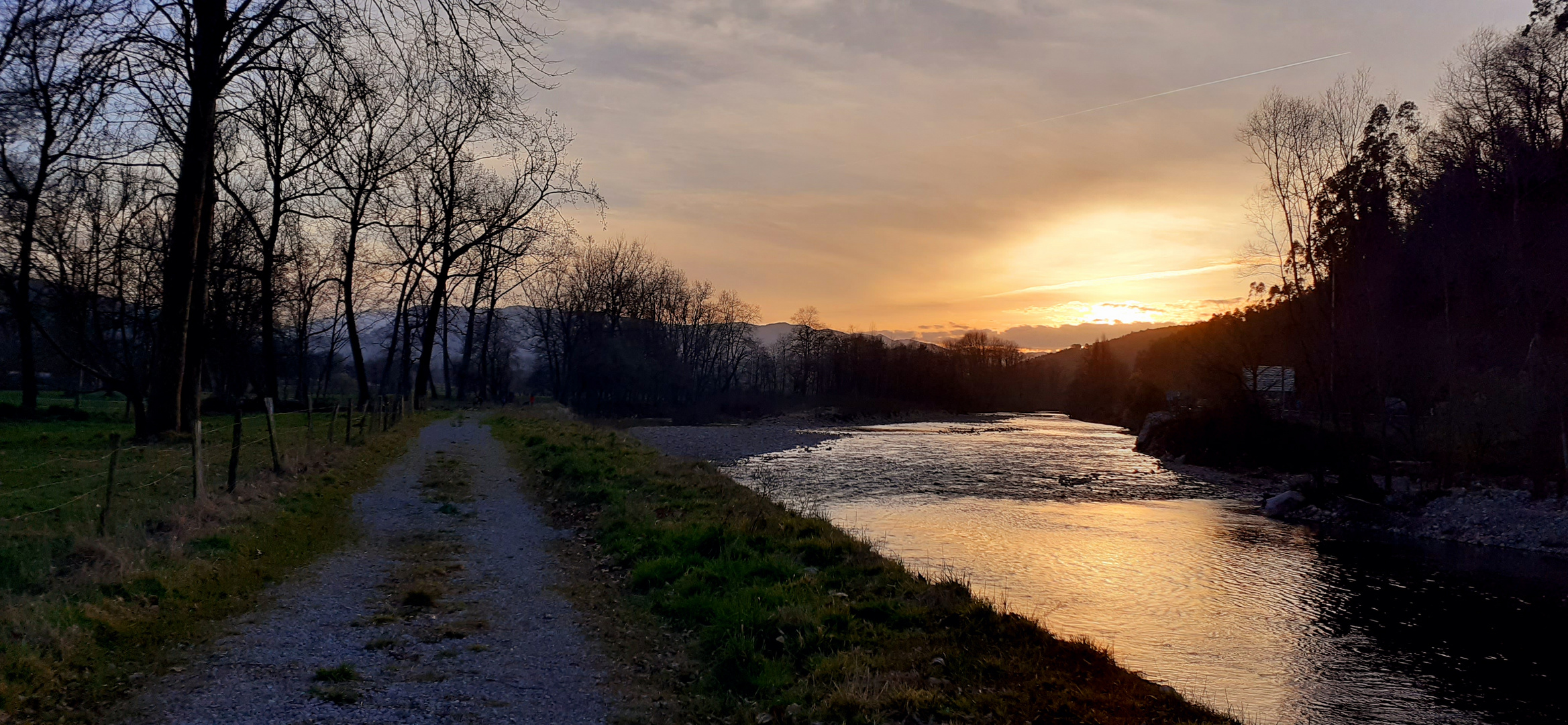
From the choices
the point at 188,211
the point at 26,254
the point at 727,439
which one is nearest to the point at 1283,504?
the point at 727,439

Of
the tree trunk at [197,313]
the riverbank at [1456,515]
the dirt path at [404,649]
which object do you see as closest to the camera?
the dirt path at [404,649]

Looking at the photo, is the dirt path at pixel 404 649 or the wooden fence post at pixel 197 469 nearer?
the dirt path at pixel 404 649

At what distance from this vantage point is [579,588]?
9.18 meters

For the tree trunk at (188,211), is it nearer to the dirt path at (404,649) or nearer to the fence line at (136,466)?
the fence line at (136,466)

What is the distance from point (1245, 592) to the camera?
1430 centimetres

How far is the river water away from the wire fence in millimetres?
10064

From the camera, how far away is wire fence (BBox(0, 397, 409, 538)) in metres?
9.42

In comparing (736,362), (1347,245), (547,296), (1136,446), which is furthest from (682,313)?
(1347,245)

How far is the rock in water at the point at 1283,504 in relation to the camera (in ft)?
81.0

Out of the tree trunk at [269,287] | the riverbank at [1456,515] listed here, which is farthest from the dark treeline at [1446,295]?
the tree trunk at [269,287]

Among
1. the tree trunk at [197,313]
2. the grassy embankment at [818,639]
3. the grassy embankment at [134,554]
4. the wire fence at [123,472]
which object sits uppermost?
the tree trunk at [197,313]

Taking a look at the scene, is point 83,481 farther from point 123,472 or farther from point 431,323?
point 431,323

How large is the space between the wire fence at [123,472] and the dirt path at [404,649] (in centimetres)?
224

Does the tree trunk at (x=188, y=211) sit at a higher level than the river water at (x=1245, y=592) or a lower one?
higher
